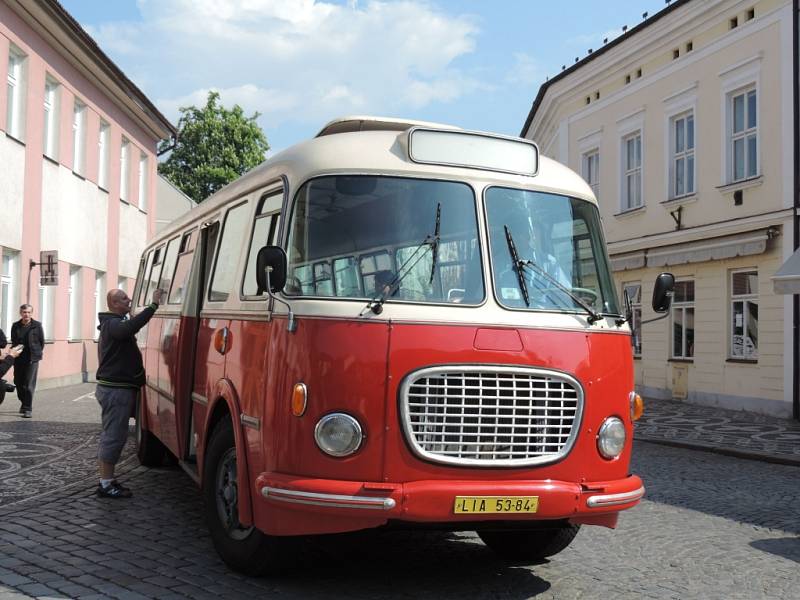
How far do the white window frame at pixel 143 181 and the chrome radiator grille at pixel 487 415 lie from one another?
29.7 m

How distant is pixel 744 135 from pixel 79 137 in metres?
16.6

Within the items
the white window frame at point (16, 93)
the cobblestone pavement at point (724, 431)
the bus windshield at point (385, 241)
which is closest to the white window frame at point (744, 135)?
the cobblestone pavement at point (724, 431)

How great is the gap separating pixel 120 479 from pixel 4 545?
9.99 ft

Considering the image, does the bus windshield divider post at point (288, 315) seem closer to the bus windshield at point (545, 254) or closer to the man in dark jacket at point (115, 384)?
the bus windshield at point (545, 254)

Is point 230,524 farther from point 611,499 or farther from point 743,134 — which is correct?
point 743,134

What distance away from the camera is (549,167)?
674 centimetres

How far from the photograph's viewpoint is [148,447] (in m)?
10.7

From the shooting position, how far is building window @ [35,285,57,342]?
78.8 ft

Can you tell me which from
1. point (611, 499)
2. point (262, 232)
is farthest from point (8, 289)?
point (611, 499)

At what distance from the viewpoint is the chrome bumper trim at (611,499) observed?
19.1 ft

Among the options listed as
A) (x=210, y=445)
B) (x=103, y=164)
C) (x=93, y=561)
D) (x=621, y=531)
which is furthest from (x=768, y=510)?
(x=103, y=164)

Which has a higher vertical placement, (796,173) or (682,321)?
(796,173)

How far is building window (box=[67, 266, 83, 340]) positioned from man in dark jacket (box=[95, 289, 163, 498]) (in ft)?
61.5

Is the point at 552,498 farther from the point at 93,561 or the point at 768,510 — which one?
the point at 768,510
